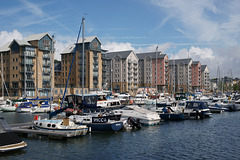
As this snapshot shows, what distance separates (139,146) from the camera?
2867cm

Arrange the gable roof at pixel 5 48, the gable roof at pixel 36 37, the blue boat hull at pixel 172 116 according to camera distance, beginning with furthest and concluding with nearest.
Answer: the gable roof at pixel 5 48 < the gable roof at pixel 36 37 < the blue boat hull at pixel 172 116

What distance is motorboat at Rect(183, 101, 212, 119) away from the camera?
176 ft

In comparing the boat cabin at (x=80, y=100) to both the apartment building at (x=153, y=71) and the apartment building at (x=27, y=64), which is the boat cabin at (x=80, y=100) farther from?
the apartment building at (x=153, y=71)

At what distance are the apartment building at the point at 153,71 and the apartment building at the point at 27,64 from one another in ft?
246

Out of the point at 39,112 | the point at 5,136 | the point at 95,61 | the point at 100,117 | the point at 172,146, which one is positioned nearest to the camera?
the point at 5,136

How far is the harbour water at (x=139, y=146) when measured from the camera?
24906 mm

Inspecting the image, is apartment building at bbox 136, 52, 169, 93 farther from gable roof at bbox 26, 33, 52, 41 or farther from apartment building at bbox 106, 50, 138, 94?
gable roof at bbox 26, 33, 52, 41

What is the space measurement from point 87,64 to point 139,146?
293 feet

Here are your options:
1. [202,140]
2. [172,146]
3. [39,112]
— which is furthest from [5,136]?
[39,112]

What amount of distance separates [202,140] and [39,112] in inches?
1751

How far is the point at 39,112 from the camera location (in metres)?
65.4

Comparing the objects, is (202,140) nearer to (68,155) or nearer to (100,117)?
(100,117)

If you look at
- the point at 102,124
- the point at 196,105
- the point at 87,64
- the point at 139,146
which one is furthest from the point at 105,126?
the point at 87,64

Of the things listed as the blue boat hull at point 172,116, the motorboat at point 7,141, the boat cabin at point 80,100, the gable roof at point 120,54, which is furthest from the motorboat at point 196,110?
the gable roof at point 120,54
